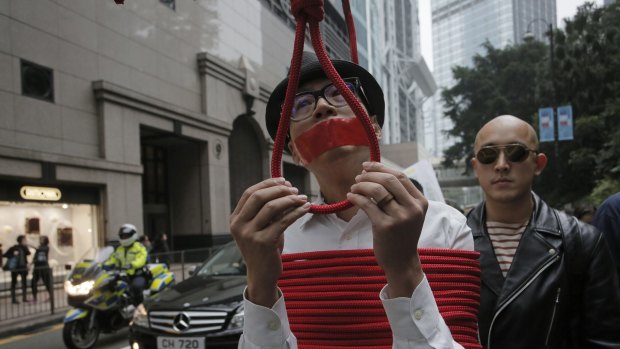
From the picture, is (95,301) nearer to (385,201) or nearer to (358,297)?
(358,297)

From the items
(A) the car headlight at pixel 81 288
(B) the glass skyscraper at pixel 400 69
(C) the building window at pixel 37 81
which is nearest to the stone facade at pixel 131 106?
(C) the building window at pixel 37 81

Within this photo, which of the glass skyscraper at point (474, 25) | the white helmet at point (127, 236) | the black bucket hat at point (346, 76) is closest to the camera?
the black bucket hat at point (346, 76)

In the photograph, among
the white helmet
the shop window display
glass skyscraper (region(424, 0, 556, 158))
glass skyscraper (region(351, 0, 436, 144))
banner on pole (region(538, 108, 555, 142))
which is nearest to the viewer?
the white helmet

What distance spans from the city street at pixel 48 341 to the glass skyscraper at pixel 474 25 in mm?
30603

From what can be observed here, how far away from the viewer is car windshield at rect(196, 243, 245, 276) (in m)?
6.40

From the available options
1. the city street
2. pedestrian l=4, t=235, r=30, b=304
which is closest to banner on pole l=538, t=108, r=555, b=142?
the city street

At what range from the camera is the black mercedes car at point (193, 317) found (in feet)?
16.3

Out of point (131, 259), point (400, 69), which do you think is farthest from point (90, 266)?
point (400, 69)

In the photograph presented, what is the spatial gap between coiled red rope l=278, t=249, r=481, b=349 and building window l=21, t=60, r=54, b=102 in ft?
44.4

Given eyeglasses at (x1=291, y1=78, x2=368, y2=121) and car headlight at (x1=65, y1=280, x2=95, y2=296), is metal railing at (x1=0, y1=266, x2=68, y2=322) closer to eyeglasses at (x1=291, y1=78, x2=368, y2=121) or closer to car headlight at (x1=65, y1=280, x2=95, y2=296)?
car headlight at (x1=65, y1=280, x2=95, y2=296)

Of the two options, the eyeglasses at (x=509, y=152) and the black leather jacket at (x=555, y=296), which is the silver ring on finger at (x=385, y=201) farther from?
the eyeglasses at (x=509, y=152)

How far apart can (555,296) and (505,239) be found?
368mm

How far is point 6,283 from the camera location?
1111cm

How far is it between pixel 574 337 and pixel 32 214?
1483 centimetres
